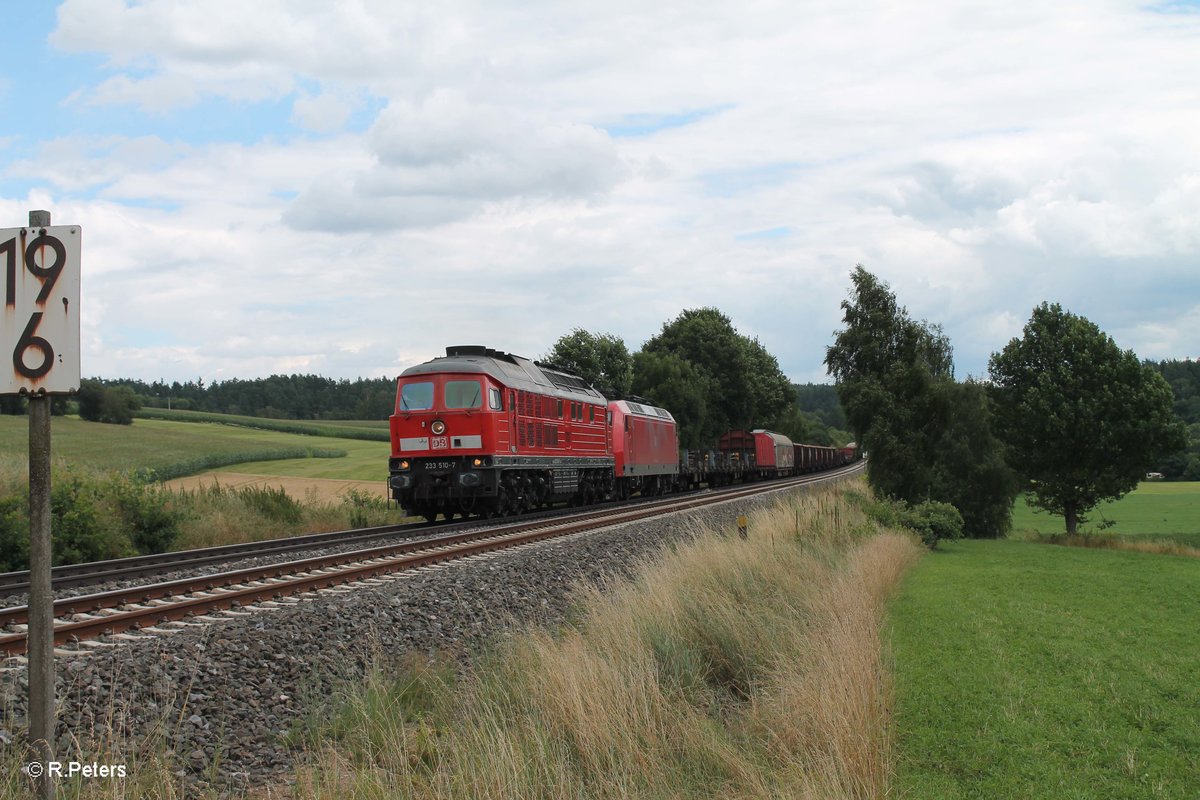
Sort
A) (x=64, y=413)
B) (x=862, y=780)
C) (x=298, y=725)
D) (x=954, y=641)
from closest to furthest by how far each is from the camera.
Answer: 1. (x=862, y=780)
2. (x=298, y=725)
3. (x=954, y=641)
4. (x=64, y=413)

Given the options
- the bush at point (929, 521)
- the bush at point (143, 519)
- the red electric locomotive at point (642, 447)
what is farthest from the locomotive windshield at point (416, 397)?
the red electric locomotive at point (642, 447)

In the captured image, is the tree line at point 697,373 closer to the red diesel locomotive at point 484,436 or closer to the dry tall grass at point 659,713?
the red diesel locomotive at point 484,436

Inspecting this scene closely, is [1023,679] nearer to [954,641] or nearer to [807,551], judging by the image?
[954,641]

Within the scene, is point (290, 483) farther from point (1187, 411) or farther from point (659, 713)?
point (1187, 411)

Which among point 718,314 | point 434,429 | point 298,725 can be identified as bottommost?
point 298,725

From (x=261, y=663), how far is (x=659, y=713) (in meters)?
3.61

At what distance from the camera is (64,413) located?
7406cm

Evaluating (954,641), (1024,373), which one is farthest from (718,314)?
(954,641)

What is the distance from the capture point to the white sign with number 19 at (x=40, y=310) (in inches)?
181

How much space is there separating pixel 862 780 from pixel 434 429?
19111 millimetres

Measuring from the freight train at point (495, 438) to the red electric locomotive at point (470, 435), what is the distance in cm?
2

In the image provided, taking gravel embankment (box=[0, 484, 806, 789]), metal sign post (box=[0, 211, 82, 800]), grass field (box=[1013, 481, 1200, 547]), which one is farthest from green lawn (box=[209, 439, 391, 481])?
metal sign post (box=[0, 211, 82, 800])

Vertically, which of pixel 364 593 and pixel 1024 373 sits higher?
pixel 1024 373

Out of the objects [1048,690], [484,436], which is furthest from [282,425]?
[1048,690]
